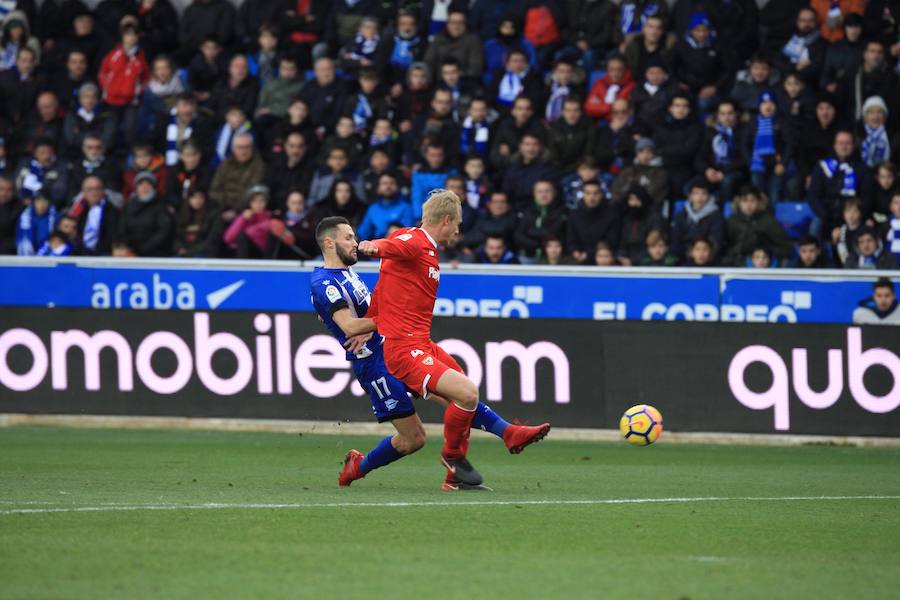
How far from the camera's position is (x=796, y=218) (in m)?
18.7

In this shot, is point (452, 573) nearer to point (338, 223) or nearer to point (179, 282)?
point (338, 223)

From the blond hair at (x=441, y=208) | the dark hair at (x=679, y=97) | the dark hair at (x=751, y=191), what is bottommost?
the blond hair at (x=441, y=208)

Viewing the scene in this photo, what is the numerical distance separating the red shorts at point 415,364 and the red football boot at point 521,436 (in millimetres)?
608

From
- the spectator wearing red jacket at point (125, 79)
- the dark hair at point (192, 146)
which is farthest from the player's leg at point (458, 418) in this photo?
the spectator wearing red jacket at point (125, 79)

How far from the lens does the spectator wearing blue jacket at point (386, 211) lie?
1942 centimetres

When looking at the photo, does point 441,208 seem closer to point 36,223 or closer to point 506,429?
point 506,429

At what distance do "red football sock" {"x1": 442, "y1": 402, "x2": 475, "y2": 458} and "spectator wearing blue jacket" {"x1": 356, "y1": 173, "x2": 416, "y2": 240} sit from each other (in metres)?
8.51

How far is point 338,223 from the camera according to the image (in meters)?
11.3

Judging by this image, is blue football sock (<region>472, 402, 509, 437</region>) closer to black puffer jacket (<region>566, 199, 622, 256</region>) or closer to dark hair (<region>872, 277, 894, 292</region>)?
dark hair (<region>872, 277, 894, 292</region>)

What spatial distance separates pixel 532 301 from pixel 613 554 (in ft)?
30.4

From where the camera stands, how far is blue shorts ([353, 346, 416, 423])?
1120cm

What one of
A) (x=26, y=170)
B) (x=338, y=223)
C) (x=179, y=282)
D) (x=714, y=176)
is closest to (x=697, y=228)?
(x=714, y=176)

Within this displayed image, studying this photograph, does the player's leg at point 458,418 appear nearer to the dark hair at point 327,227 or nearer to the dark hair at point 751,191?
the dark hair at point 327,227

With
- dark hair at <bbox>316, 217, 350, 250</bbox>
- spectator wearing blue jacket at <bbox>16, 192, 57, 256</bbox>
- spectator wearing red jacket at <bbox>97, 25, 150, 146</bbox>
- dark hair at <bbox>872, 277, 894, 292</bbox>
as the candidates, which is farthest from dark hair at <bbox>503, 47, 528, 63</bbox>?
dark hair at <bbox>316, 217, 350, 250</bbox>
